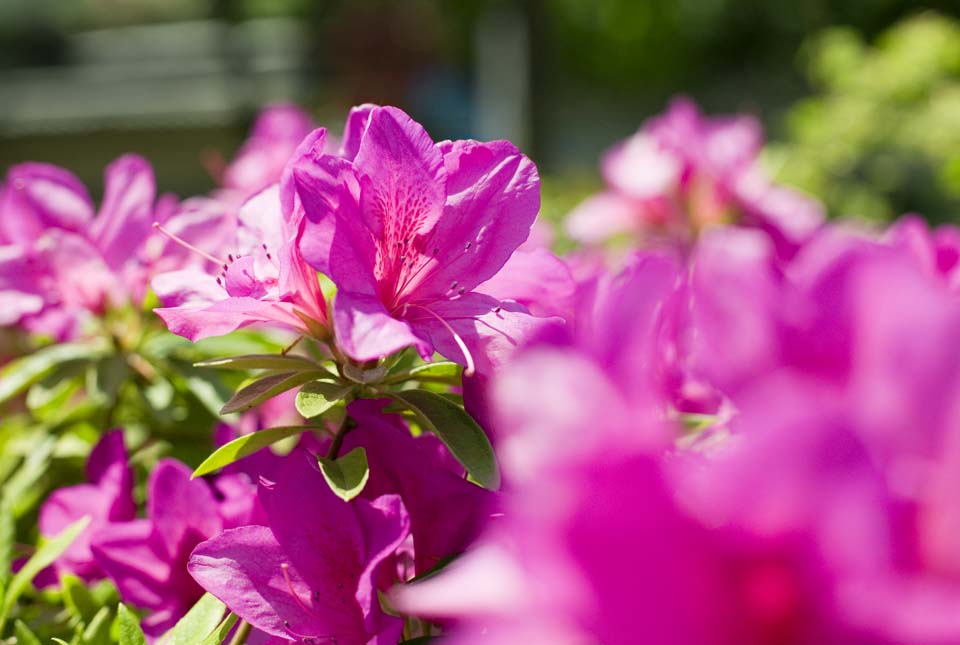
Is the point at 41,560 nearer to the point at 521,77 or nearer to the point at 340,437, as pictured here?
the point at 340,437

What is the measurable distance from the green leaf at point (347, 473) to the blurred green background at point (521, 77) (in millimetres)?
1244

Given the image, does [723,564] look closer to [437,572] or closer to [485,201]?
[437,572]

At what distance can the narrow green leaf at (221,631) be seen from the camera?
0.53 meters

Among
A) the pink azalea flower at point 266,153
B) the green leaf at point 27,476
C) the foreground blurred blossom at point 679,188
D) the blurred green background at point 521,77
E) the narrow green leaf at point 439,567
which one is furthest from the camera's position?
the blurred green background at point 521,77

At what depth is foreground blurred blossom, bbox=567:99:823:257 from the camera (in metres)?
1.59

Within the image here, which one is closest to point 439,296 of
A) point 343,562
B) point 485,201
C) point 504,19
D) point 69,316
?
point 485,201

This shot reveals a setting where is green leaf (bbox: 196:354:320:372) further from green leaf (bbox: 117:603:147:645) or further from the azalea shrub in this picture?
green leaf (bbox: 117:603:147:645)

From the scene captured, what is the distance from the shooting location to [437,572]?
492 millimetres

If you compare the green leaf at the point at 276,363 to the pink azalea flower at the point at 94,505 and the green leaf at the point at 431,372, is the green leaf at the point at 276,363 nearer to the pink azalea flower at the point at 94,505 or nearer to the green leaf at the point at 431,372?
the green leaf at the point at 431,372

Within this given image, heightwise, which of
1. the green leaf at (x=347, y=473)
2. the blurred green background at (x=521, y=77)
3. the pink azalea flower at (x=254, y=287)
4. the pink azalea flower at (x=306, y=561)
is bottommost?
the blurred green background at (x=521, y=77)

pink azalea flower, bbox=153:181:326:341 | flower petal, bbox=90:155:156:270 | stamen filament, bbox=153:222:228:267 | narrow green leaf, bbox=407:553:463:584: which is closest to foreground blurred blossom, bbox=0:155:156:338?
flower petal, bbox=90:155:156:270

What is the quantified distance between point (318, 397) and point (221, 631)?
13 centimetres

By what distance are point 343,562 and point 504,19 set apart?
592 centimetres

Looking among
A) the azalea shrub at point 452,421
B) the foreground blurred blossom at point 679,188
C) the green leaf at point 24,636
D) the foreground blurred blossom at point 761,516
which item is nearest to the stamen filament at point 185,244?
the azalea shrub at point 452,421
